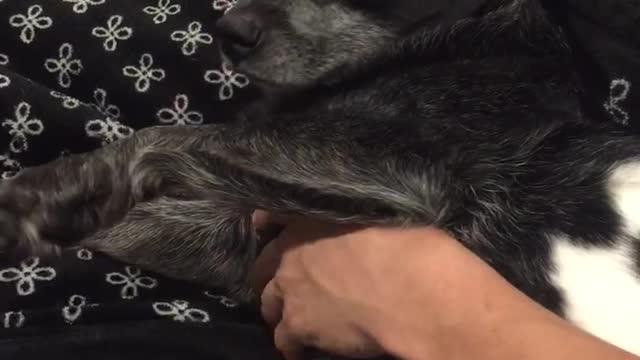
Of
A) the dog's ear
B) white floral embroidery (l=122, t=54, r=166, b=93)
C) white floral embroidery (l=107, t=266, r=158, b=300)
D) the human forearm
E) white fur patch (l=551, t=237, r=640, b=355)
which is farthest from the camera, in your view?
white floral embroidery (l=122, t=54, r=166, b=93)

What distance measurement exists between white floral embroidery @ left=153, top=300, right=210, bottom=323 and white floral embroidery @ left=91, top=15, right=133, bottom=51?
533 millimetres

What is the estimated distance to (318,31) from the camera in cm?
145

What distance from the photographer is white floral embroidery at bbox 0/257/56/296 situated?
1.26 m

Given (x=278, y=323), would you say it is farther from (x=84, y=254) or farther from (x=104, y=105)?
(x=104, y=105)

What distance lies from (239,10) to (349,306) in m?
0.47

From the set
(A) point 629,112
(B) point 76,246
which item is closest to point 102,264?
(B) point 76,246

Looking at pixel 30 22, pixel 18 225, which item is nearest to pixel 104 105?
pixel 30 22

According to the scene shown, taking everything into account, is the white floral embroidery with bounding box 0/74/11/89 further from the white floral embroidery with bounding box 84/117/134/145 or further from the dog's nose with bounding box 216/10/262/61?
the dog's nose with bounding box 216/10/262/61

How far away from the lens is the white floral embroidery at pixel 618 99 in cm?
135

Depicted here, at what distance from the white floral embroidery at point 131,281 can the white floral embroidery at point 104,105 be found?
0.35 meters

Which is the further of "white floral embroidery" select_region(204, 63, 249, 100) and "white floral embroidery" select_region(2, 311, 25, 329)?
"white floral embroidery" select_region(204, 63, 249, 100)

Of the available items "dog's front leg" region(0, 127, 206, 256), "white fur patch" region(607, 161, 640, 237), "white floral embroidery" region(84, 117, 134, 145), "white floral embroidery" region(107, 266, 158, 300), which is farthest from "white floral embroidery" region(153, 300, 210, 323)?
"white fur patch" region(607, 161, 640, 237)

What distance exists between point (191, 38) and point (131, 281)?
0.47 metres

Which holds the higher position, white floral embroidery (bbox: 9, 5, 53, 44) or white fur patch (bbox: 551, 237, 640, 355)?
white floral embroidery (bbox: 9, 5, 53, 44)
